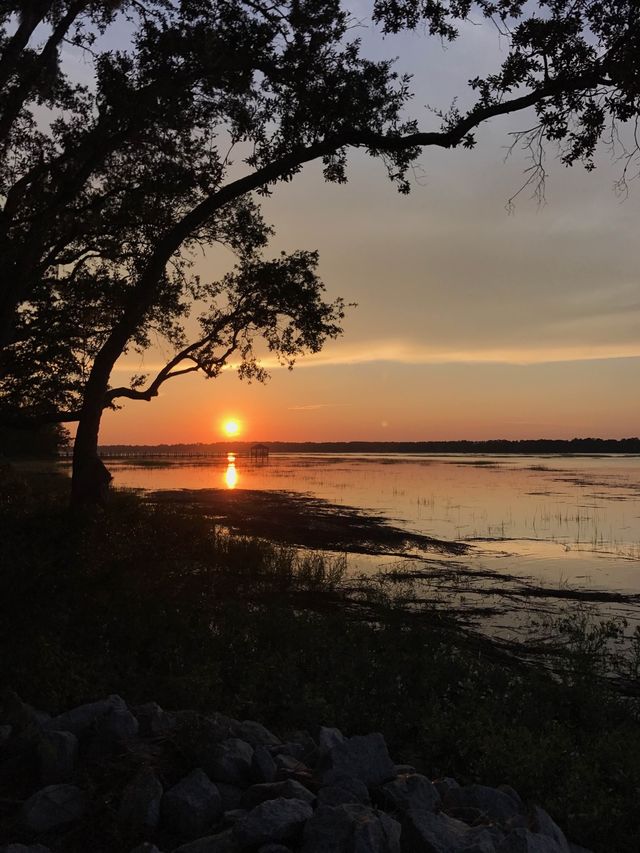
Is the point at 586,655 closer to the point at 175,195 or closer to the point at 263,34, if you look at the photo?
the point at 263,34

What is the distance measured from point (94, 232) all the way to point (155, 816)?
63.8 feet

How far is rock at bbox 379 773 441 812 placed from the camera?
5.59 meters

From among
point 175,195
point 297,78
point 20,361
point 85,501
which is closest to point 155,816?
point 85,501

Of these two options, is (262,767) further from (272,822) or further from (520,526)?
(520,526)

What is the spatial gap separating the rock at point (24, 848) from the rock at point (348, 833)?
188cm

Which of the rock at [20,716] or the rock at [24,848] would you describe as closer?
the rock at [24,848]

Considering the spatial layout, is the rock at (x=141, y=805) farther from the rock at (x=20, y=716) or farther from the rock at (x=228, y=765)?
the rock at (x=20, y=716)

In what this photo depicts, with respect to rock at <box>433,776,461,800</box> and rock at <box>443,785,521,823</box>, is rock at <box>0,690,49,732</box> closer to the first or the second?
rock at <box>433,776,461,800</box>

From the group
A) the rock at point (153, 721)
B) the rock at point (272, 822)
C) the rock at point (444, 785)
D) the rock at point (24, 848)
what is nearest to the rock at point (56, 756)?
A: the rock at point (153, 721)

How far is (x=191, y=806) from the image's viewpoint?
5328 millimetres

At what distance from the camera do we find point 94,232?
21453 mm

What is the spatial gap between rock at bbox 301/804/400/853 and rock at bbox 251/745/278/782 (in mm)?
981

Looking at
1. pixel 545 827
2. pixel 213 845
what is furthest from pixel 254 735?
pixel 545 827

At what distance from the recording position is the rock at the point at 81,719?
21.6 ft
